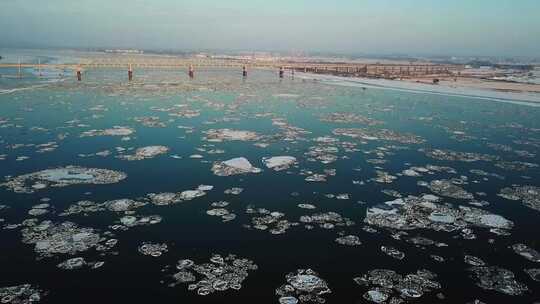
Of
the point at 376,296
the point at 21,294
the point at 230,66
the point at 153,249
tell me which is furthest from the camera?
the point at 230,66

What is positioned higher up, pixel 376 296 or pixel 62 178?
pixel 62 178

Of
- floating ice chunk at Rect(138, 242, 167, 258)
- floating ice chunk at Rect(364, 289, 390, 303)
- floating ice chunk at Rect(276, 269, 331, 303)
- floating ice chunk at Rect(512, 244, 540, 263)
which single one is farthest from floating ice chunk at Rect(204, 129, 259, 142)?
floating ice chunk at Rect(364, 289, 390, 303)

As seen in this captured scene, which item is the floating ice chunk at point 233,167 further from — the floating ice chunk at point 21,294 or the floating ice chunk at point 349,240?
the floating ice chunk at point 21,294

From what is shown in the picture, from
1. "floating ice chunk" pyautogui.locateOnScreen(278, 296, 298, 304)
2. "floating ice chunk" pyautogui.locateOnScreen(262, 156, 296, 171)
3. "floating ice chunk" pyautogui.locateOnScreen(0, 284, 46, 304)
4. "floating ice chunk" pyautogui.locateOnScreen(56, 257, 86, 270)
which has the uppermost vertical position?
"floating ice chunk" pyautogui.locateOnScreen(262, 156, 296, 171)

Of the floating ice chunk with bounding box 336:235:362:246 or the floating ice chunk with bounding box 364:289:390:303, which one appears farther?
the floating ice chunk with bounding box 336:235:362:246

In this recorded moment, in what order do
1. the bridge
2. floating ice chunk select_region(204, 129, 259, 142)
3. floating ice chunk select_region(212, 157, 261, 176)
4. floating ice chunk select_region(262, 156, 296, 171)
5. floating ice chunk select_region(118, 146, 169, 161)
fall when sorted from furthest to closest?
1. the bridge
2. floating ice chunk select_region(204, 129, 259, 142)
3. floating ice chunk select_region(118, 146, 169, 161)
4. floating ice chunk select_region(262, 156, 296, 171)
5. floating ice chunk select_region(212, 157, 261, 176)

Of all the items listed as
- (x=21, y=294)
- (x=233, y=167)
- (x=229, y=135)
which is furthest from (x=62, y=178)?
(x=229, y=135)

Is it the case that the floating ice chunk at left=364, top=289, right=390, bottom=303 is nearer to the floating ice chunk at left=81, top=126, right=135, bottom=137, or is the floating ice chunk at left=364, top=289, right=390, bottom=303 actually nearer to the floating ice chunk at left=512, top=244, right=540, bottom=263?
the floating ice chunk at left=512, top=244, right=540, bottom=263

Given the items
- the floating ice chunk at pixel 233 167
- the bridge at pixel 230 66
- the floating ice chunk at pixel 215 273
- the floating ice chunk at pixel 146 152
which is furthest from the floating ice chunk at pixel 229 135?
the bridge at pixel 230 66

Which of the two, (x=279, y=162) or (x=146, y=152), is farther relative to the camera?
(x=146, y=152)

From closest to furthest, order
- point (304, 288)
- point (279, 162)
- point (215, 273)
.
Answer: point (304, 288), point (215, 273), point (279, 162)

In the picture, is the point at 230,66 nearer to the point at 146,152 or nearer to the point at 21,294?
the point at 146,152

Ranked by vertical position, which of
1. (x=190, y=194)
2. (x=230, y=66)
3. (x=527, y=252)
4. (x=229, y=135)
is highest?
(x=230, y=66)

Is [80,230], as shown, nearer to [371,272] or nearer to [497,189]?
[371,272]
